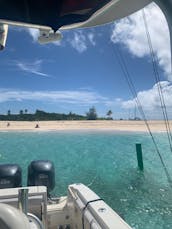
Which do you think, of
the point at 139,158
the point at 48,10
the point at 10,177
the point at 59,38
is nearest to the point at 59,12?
the point at 48,10

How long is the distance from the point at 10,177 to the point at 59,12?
7.13 feet

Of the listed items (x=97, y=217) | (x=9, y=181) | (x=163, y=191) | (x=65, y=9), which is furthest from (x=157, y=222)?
(x=65, y=9)

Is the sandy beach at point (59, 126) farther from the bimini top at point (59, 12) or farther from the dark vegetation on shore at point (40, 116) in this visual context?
the bimini top at point (59, 12)

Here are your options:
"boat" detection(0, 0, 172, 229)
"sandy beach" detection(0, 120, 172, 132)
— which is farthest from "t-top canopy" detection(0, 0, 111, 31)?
"sandy beach" detection(0, 120, 172, 132)

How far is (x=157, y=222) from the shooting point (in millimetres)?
4992

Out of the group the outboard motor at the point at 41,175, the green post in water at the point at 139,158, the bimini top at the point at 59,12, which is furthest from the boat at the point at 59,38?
the green post in water at the point at 139,158

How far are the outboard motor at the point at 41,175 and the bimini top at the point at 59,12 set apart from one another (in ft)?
6.87

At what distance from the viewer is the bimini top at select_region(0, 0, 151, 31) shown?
4.47 ft

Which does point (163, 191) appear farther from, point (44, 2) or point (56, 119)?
point (56, 119)

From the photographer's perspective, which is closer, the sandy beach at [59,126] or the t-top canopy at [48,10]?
the t-top canopy at [48,10]

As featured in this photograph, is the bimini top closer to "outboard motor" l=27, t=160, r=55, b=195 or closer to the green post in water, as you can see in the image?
"outboard motor" l=27, t=160, r=55, b=195

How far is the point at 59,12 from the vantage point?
154 centimetres

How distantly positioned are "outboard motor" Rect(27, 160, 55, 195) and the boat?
0.61m

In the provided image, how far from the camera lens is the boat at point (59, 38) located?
111 centimetres
